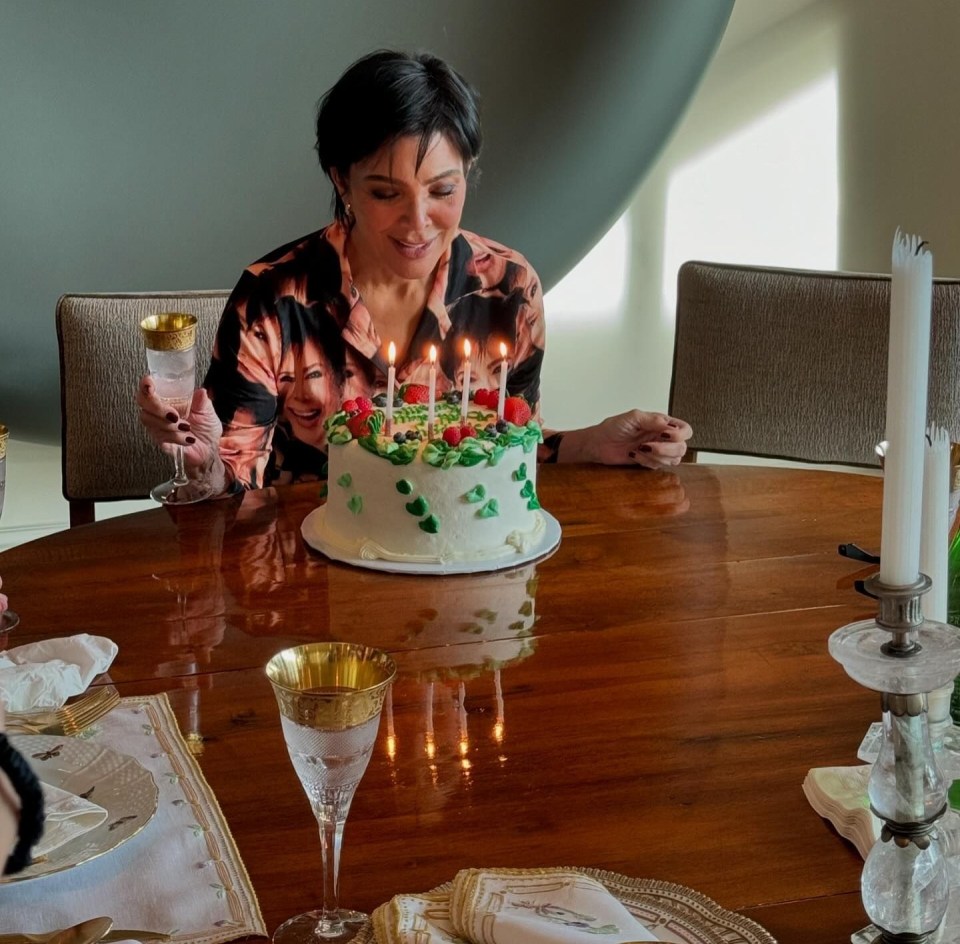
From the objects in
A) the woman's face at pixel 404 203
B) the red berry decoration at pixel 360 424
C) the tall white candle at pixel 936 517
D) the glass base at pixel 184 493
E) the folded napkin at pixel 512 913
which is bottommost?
the folded napkin at pixel 512 913

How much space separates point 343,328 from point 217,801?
46.2 inches

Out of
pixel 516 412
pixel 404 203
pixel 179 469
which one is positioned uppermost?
pixel 404 203

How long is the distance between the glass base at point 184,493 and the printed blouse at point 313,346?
0.31ft

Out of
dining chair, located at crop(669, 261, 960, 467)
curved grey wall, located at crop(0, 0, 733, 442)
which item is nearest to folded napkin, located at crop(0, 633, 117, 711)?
dining chair, located at crop(669, 261, 960, 467)

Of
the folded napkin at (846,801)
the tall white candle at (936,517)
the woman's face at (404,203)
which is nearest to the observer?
the tall white candle at (936,517)

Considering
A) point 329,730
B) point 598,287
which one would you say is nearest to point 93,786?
point 329,730

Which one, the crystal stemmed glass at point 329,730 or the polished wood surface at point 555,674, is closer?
the crystal stemmed glass at point 329,730

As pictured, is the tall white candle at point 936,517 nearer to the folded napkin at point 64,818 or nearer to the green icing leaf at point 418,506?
the folded napkin at point 64,818

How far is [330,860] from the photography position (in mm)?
915

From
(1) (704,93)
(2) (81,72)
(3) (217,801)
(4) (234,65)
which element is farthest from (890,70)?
(3) (217,801)

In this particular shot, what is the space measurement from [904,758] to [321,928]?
404 millimetres

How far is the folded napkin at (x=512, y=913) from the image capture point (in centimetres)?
87

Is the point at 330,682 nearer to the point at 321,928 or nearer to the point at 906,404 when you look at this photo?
the point at 321,928

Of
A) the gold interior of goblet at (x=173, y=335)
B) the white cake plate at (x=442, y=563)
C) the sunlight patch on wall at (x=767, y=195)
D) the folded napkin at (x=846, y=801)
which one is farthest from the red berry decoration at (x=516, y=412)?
the sunlight patch on wall at (x=767, y=195)
